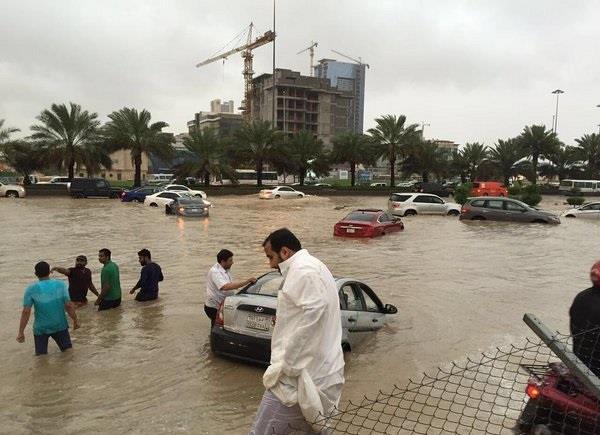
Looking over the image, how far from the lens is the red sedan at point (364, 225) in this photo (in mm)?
20344

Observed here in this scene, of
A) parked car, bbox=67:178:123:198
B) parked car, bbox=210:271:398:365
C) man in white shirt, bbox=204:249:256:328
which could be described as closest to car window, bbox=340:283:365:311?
parked car, bbox=210:271:398:365

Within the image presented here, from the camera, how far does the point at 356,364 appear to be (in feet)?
22.5

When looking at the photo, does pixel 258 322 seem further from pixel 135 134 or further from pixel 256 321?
pixel 135 134

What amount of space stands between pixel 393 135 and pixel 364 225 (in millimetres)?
37779

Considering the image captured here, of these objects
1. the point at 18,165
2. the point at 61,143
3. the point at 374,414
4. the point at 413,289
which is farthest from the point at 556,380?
the point at 18,165

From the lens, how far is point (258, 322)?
6219 mm

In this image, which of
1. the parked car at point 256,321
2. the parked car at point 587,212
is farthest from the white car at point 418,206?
the parked car at point 256,321

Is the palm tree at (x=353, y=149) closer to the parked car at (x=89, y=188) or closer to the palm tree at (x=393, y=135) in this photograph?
the palm tree at (x=393, y=135)

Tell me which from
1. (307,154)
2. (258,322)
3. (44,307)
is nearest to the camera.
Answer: (258,322)

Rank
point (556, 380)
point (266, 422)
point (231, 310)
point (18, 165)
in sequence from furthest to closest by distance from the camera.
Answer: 1. point (18, 165)
2. point (231, 310)
3. point (556, 380)
4. point (266, 422)

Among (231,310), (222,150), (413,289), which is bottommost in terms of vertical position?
(413,289)

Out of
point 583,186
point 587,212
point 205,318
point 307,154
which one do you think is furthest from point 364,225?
point 583,186

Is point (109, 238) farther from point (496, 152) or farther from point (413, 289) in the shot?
point (496, 152)

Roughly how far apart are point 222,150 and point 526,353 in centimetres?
4686
